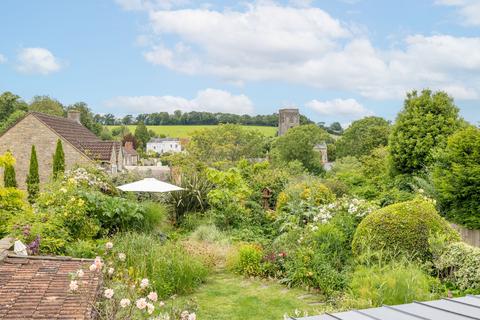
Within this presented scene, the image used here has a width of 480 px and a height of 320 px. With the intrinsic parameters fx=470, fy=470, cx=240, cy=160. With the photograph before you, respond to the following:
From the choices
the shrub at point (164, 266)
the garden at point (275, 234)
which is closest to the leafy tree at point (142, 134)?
the garden at point (275, 234)

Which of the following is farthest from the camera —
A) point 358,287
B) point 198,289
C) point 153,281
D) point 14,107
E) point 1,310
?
point 14,107

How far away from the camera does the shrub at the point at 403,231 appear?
7.53 meters

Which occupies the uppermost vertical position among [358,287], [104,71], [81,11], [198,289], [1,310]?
[81,11]

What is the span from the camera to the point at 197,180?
Result: 1406 cm

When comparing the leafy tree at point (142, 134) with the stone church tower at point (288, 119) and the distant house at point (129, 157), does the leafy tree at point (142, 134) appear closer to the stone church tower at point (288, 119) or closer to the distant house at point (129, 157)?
the distant house at point (129, 157)

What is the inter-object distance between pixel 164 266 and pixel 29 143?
70.7 ft

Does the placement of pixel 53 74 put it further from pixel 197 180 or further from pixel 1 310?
pixel 1 310

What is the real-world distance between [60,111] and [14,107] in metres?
4.86

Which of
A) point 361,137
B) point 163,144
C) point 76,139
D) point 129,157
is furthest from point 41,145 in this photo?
point 163,144

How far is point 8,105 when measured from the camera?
51625mm

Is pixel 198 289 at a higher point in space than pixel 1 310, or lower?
lower

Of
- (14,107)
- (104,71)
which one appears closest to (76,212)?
(104,71)

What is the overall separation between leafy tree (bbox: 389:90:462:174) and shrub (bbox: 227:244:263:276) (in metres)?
5.78

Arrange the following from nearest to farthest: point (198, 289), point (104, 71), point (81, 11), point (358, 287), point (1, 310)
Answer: point (1, 310)
point (358, 287)
point (198, 289)
point (81, 11)
point (104, 71)
